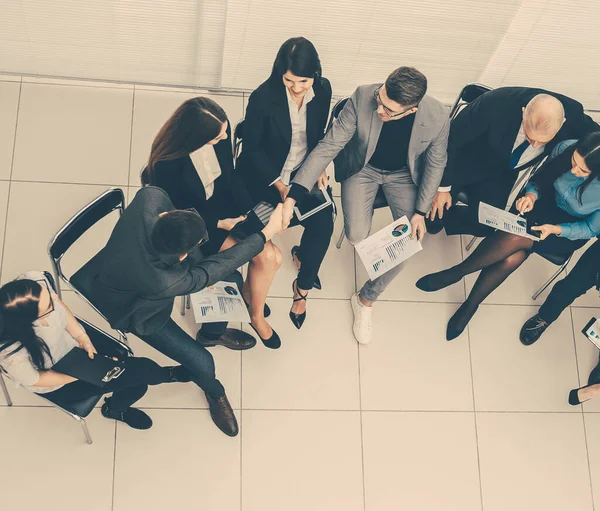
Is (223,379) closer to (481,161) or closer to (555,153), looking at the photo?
(481,161)

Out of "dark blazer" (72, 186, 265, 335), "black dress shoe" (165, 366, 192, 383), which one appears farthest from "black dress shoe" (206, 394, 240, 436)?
"dark blazer" (72, 186, 265, 335)

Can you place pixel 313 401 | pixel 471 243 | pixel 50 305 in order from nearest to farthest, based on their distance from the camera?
1. pixel 50 305
2. pixel 313 401
3. pixel 471 243

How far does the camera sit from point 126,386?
2.89 metres

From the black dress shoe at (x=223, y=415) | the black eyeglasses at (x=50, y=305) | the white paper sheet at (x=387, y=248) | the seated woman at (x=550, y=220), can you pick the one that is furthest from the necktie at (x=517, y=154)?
the black eyeglasses at (x=50, y=305)

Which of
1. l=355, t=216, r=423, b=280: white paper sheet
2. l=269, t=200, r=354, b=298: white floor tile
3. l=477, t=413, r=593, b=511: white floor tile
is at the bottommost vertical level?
l=477, t=413, r=593, b=511: white floor tile

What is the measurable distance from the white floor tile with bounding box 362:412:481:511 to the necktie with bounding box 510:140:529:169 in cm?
138

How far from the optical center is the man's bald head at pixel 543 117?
2.91 m

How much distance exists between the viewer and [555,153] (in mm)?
3152

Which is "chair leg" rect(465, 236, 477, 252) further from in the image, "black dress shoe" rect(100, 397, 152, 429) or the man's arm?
"black dress shoe" rect(100, 397, 152, 429)

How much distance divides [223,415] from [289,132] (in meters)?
1.44

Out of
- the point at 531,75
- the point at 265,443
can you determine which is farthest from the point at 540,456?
the point at 531,75

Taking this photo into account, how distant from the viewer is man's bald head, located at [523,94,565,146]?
2.91 m

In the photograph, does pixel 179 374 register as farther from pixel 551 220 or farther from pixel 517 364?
pixel 551 220

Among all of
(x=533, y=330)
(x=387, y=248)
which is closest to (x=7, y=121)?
(x=387, y=248)
